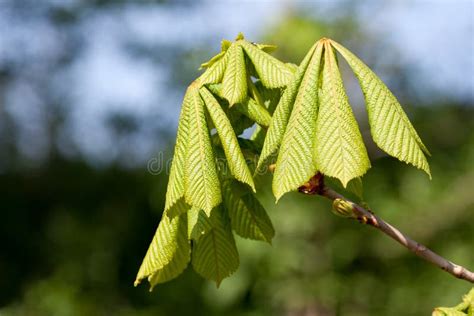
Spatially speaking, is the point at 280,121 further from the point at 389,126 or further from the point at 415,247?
the point at 415,247

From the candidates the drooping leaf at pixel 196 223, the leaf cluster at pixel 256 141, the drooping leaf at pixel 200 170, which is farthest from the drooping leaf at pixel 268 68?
the drooping leaf at pixel 196 223

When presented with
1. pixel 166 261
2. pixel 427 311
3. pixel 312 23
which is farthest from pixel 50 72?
pixel 166 261

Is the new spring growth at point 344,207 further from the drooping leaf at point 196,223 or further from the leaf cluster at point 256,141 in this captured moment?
the drooping leaf at point 196,223

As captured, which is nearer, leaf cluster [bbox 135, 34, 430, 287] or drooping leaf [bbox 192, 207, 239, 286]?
leaf cluster [bbox 135, 34, 430, 287]

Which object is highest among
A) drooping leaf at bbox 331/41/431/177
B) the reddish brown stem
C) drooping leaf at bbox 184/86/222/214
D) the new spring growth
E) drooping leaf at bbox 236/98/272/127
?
drooping leaf at bbox 331/41/431/177

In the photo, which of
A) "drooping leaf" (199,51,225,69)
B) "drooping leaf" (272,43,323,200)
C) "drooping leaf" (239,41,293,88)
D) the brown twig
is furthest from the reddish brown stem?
"drooping leaf" (199,51,225,69)

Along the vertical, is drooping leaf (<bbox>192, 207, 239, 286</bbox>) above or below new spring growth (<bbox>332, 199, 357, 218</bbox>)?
below

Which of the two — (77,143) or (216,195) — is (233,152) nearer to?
(216,195)

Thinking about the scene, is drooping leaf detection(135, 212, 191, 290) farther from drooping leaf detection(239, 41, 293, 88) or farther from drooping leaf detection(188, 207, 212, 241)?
drooping leaf detection(239, 41, 293, 88)
